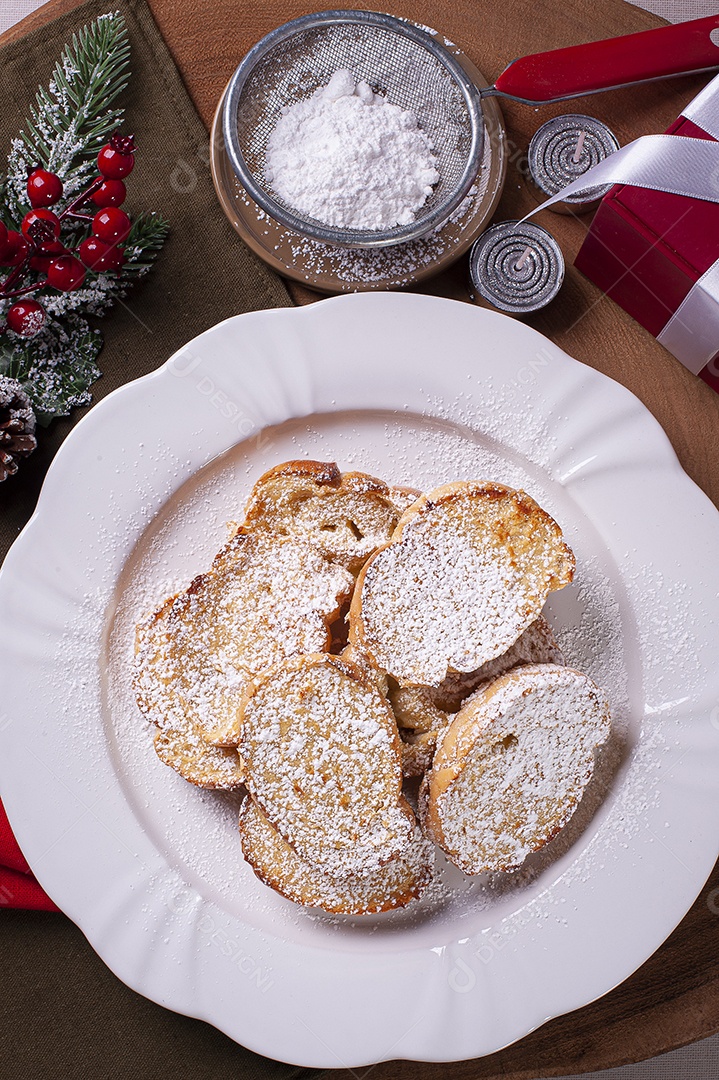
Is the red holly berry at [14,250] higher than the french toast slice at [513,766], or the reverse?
the red holly berry at [14,250]

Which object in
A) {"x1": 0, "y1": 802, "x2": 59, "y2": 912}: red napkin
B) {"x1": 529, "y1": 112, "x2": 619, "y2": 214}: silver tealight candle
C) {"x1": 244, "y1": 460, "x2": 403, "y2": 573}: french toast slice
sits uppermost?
{"x1": 529, "y1": 112, "x2": 619, "y2": 214}: silver tealight candle

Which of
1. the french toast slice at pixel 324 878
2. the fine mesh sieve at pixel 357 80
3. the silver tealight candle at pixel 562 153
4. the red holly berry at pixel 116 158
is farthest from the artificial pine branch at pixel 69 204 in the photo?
the french toast slice at pixel 324 878

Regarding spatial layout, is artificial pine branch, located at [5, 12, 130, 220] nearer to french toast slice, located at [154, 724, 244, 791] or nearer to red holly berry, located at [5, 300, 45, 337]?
red holly berry, located at [5, 300, 45, 337]

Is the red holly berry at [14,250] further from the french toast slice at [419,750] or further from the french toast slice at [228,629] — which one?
the french toast slice at [419,750]

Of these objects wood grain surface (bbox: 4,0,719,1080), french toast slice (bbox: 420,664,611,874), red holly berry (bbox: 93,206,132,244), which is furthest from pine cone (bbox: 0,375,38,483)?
french toast slice (bbox: 420,664,611,874)

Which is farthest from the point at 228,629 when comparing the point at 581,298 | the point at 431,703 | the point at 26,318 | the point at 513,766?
the point at 581,298

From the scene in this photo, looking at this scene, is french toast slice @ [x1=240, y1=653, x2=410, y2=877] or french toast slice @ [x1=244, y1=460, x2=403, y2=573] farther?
french toast slice @ [x1=244, y1=460, x2=403, y2=573]

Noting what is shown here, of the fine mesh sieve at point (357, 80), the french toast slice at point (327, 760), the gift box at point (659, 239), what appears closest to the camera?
the french toast slice at point (327, 760)
